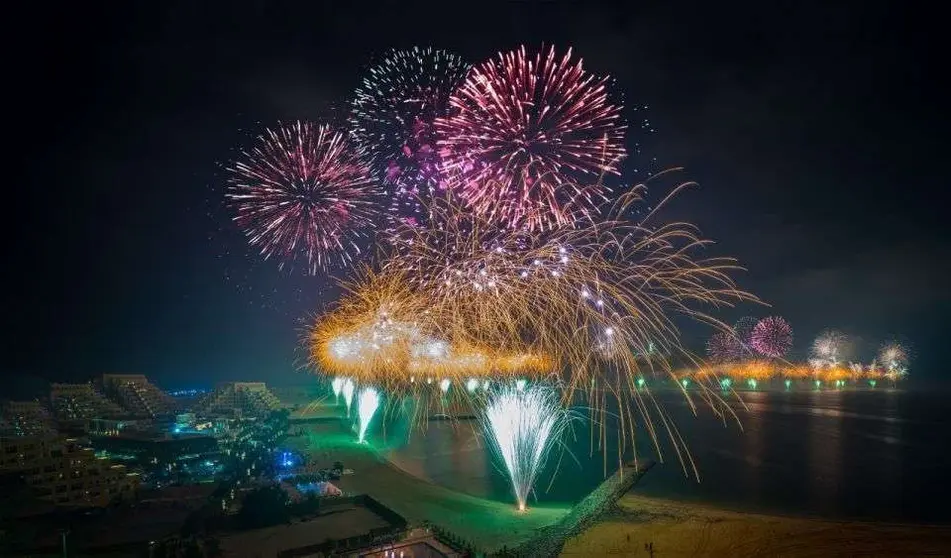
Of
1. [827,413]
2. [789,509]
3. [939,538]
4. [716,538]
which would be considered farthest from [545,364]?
[827,413]

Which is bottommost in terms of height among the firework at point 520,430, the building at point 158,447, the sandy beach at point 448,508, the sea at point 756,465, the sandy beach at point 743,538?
the sea at point 756,465

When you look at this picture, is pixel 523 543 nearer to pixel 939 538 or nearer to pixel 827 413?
pixel 939 538

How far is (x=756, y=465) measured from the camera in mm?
42500

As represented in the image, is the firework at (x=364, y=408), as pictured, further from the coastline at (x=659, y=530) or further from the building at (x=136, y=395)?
the building at (x=136, y=395)

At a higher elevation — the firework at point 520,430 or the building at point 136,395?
the firework at point 520,430

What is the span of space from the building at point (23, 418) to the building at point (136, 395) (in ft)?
27.7

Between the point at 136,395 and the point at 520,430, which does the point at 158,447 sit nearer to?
the point at 520,430

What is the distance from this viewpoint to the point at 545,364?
119ft

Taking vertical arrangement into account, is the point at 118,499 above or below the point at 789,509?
above

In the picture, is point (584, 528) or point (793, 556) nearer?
point (793, 556)

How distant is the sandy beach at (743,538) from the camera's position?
18.1m

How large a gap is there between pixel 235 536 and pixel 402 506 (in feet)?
22.7

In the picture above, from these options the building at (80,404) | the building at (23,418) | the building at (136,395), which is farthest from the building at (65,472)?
the building at (136,395)

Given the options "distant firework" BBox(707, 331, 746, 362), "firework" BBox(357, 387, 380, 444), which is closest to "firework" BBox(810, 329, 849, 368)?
"distant firework" BBox(707, 331, 746, 362)
